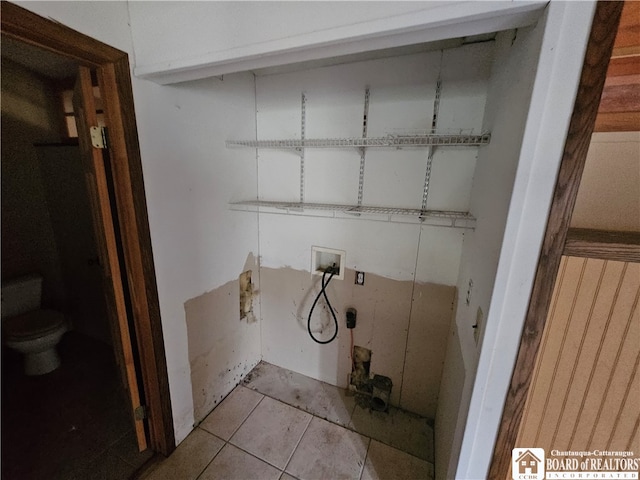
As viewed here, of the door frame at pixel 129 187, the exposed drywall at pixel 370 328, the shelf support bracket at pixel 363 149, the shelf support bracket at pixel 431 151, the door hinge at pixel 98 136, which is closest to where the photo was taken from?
the door frame at pixel 129 187

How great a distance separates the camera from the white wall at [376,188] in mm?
1424

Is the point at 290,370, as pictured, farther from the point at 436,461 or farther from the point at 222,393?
the point at 436,461

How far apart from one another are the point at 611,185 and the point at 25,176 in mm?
3781

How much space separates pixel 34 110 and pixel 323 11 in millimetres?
2830

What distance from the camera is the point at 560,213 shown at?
2.24ft

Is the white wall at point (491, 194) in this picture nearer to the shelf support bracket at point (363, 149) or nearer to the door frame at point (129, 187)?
the shelf support bracket at point (363, 149)

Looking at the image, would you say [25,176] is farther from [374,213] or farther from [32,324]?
[374,213]

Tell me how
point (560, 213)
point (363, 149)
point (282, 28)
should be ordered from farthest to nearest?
point (363, 149)
point (282, 28)
point (560, 213)

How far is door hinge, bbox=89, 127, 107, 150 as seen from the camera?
A: 3.71 ft

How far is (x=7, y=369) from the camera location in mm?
2105

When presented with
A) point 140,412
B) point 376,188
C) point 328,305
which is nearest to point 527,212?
point 376,188

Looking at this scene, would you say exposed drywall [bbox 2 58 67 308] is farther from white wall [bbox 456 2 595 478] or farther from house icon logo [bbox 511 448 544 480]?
house icon logo [bbox 511 448 544 480]

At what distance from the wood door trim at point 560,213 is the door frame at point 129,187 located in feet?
5.18

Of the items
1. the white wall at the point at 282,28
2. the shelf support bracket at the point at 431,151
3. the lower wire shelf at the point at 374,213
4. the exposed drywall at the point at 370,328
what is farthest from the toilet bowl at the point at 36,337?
the shelf support bracket at the point at 431,151
